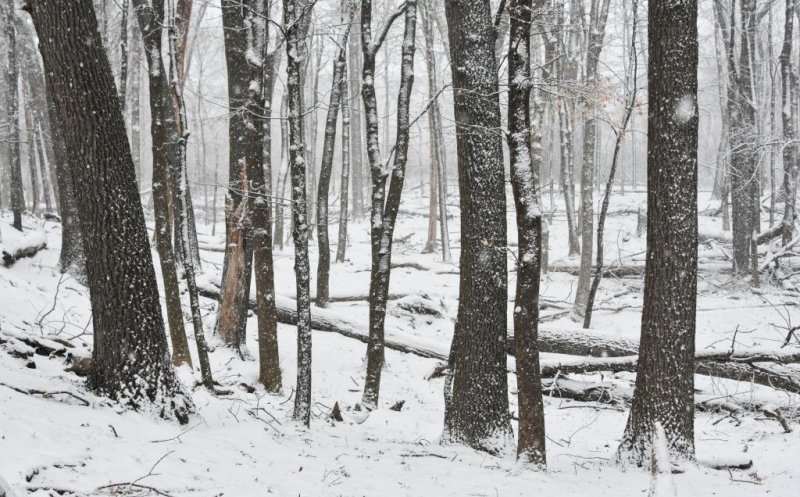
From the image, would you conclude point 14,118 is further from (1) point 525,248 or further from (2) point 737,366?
(2) point 737,366

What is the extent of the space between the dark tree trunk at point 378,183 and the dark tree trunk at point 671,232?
11.7 ft

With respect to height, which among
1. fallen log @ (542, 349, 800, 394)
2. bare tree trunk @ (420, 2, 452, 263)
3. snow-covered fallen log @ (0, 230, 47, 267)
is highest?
bare tree trunk @ (420, 2, 452, 263)

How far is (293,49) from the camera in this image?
6254 mm

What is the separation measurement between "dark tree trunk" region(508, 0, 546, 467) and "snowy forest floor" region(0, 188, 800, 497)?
1.57 ft

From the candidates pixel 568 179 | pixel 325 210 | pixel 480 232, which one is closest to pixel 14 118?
pixel 325 210

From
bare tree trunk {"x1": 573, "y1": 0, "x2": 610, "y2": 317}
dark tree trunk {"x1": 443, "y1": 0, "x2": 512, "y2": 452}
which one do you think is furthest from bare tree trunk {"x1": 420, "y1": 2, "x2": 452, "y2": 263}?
dark tree trunk {"x1": 443, "y1": 0, "x2": 512, "y2": 452}

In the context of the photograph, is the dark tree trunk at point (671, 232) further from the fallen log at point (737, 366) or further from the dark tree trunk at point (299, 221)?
the dark tree trunk at point (299, 221)

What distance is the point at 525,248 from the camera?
540 centimetres

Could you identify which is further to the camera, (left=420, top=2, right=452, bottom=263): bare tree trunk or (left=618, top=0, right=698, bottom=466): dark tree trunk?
(left=420, top=2, right=452, bottom=263): bare tree trunk

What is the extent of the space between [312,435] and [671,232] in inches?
174

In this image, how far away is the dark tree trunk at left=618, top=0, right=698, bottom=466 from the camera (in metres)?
5.36

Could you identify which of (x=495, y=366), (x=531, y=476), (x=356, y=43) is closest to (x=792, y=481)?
(x=531, y=476)

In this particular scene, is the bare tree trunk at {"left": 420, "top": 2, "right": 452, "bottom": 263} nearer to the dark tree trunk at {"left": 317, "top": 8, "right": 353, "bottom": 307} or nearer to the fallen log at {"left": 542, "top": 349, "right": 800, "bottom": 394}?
the dark tree trunk at {"left": 317, "top": 8, "right": 353, "bottom": 307}

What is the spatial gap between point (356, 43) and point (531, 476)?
21.4 meters
